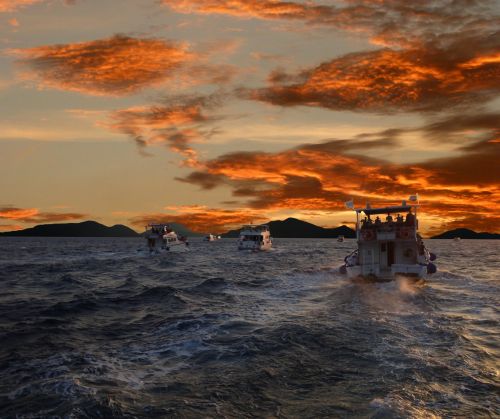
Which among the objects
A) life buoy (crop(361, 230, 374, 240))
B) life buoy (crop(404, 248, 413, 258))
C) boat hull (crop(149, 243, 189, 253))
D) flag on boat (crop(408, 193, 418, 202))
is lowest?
boat hull (crop(149, 243, 189, 253))

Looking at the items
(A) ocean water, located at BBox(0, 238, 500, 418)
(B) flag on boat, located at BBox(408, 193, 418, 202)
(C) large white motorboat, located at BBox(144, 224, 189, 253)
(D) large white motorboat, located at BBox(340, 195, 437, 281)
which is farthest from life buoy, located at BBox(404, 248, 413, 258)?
(C) large white motorboat, located at BBox(144, 224, 189, 253)

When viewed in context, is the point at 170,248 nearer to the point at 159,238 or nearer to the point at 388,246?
the point at 159,238

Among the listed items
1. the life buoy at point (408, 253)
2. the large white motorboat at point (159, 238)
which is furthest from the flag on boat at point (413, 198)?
the large white motorboat at point (159, 238)

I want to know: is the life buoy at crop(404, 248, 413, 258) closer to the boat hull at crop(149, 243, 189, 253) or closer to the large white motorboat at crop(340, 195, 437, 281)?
the large white motorboat at crop(340, 195, 437, 281)

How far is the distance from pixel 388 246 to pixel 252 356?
88.8 ft

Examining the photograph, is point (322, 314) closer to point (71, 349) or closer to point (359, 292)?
point (359, 292)

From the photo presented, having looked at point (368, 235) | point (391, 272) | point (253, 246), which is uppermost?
point (368, 235)

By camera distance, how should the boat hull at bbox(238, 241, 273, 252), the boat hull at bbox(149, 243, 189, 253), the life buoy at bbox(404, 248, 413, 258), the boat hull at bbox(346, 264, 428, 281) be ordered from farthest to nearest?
1. the boat hull at bbox(238, 241, 273, 252)
2. the boat hull at bbox(149, 243, 189, 253)
3. the life buoy at bbox(404, 248, 413, 258)
4. the boat hull at bbox(346, 264, 428, 281)

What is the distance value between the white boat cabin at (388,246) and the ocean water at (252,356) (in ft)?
Result: 24.1

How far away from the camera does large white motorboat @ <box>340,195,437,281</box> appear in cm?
3816

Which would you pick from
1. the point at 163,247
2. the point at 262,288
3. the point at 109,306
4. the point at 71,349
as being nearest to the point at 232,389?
the point at 71,349

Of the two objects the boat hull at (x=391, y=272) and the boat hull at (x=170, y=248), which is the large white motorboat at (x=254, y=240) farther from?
the boat hull at (x=391, y=272)

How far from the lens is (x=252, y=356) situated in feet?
53.3

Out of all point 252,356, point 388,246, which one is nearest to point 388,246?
point 388,246
